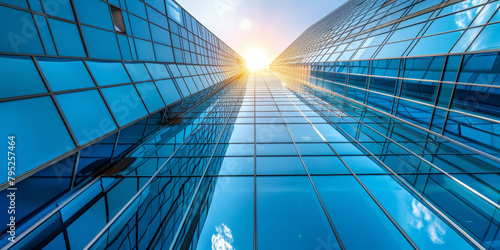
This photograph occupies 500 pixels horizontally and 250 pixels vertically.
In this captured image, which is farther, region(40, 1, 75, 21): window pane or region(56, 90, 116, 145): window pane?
region(40, 1, 75, 21): window pane

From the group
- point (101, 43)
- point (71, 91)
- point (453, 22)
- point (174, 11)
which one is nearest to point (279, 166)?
point (71, 91)

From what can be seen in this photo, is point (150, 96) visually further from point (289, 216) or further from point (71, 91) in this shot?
point (289, 216)

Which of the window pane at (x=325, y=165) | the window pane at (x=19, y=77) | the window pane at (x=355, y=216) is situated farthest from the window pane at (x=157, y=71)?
the window pane at (x=355, y=216)

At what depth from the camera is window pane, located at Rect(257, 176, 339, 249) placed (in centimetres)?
500

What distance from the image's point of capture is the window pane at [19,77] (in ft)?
16.0

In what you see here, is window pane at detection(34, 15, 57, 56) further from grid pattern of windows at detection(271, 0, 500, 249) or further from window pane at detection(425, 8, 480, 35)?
window pane at detection(425, 8, 480, 35)

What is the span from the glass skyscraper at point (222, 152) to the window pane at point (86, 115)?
0.14 feet

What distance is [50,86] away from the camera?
230 inches

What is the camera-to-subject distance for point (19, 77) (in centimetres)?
516

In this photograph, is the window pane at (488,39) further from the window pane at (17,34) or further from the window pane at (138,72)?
the window pane at (17,34)
